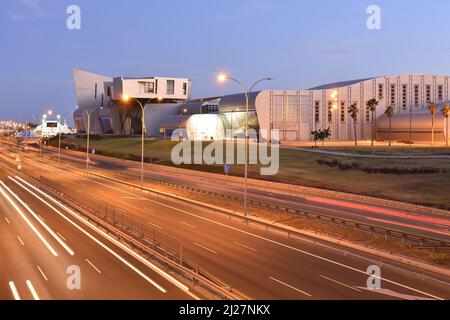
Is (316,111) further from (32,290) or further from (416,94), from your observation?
(32,290)

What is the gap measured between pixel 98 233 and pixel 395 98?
394ft

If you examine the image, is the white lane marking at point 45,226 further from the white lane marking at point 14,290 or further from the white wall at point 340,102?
the white wall at point 340,102

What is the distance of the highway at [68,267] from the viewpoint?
18.0 metres

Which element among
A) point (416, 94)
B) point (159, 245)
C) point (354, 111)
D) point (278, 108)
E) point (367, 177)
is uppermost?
point (416, 94)

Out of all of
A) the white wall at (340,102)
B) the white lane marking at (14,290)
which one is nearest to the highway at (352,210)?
the white lane marking at (14,290)

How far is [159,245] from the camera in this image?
25.3 meters

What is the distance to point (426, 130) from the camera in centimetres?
12244

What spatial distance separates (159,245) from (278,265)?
6.31 m

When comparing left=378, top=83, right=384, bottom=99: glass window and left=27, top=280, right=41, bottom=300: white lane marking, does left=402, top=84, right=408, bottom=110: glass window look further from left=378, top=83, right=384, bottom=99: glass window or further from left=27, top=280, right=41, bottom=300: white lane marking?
left=27, top=280, right=41, bottom=300: white lane marking

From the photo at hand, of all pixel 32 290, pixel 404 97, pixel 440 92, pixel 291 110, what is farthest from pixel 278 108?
pixel 32 290

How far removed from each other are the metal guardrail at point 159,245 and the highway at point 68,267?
744 mm
